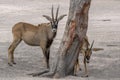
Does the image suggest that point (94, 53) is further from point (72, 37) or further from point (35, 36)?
point (72, 37)

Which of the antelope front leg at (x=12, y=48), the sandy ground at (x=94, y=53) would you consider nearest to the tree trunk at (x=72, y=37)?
the sandy ground at (x=94, y=53)

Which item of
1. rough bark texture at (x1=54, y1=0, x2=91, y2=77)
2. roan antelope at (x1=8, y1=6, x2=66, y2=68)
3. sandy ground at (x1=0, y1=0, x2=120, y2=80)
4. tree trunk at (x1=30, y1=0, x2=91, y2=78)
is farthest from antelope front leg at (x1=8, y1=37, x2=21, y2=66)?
rough bark texture at (x1=54, y1=0, x2=91, y2=77)

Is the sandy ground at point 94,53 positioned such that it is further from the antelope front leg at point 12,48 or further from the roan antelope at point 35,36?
the roan antelope at point 35,36

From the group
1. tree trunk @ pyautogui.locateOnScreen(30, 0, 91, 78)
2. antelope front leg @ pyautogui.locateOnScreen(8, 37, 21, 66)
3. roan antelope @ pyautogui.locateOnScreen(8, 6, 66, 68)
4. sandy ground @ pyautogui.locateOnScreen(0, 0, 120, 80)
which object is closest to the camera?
tree trunk @ pyautogui.locateOnScreen(30, 0, 91, 78)

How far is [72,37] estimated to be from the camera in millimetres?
12055

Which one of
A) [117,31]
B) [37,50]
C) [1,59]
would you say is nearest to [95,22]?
[117,31]

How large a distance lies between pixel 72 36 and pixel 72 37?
0.08 feet

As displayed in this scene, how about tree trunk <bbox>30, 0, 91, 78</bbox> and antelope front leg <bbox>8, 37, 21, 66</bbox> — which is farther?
antelope front leg <bbox>8, 37, 21, 66</bbox>

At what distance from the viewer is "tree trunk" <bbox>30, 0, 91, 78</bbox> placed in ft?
39.2

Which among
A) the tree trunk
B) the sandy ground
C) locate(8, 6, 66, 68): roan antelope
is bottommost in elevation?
the sandy ground

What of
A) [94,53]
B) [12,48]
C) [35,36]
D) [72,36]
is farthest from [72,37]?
[94,53]

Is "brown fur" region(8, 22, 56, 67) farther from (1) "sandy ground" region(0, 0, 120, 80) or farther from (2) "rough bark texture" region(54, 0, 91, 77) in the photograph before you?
(2) "rough bark texture" region(54, 0, 91, 77)

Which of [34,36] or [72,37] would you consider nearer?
[72,37]

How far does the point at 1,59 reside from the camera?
47.5ft
